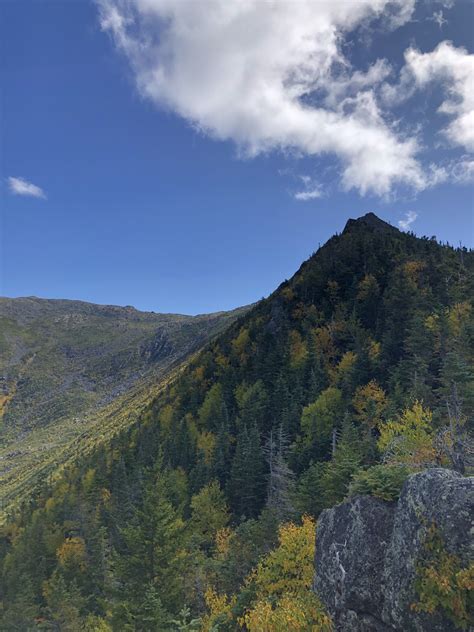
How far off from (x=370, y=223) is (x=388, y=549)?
447 ft

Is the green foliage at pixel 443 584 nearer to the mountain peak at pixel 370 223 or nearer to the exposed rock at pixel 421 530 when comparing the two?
the exposed rock at pixel 421 530

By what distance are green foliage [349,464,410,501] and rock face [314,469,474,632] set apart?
0.39m

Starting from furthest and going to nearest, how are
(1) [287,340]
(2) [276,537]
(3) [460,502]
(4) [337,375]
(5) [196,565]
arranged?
(1) [287,340]
(4) [337,375]
(5) [196,565]
(2) [276,537]
(3) [460,502]

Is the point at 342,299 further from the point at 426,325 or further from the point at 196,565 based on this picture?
the point at 196,565

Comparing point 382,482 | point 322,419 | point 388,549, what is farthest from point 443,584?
point 322,419

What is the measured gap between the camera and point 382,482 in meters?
18.8

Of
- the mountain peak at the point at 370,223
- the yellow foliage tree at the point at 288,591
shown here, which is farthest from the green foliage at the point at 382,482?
the mountain peak at the point at 370,223

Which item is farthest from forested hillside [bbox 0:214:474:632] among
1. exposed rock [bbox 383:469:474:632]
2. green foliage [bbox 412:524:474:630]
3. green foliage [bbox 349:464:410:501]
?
green foliage [bbox 412:524:474:630]

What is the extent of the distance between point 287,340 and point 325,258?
44.2 metres

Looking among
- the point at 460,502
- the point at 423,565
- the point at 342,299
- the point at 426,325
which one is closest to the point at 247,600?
the point at 423,565

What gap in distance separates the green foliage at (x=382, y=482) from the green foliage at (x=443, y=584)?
141 inches

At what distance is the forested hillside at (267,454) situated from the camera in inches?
1103

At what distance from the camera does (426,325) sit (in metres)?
61.0

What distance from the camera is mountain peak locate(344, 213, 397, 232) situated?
5394 inches
